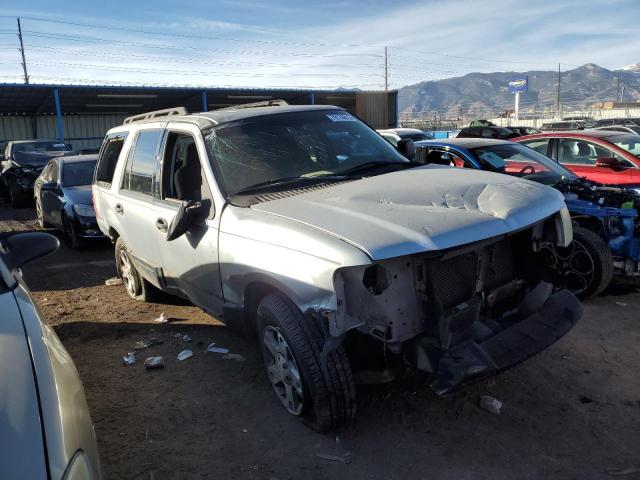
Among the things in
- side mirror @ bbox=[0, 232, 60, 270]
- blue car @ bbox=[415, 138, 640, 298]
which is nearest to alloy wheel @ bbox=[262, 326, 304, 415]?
side mirror @ bbox=[0, 232, 60, 270]

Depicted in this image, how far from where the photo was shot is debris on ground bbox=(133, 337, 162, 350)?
4617 millimetres

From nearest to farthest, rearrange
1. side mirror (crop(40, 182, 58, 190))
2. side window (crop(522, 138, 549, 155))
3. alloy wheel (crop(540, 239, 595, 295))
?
1. alloy wheel (crop(540, 239, 595, 295))
2. side window (crop(522, 138, 549, 155))
3. side mirror (crop(40, 182, 58, 190))

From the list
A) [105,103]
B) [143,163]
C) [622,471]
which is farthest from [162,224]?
[105,103]

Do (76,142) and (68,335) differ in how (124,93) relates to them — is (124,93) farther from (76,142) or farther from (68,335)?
(68,335)

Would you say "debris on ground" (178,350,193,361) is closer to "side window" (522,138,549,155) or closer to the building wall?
"side window" (522,138,549,155)

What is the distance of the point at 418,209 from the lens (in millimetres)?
3012

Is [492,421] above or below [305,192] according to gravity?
below

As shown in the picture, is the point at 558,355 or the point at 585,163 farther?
the point at 585,163

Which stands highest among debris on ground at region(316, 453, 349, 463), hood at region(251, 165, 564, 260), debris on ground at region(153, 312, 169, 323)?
hood at region(251, 165, 564, 260)

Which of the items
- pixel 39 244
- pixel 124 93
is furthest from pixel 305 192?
pixel 124 93

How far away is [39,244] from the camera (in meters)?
2.94

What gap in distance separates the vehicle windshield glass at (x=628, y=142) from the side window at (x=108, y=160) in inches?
276

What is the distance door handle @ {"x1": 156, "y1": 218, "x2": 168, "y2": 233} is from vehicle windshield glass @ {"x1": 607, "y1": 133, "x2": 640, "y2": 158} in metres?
6.77

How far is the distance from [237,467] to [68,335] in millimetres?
2913
